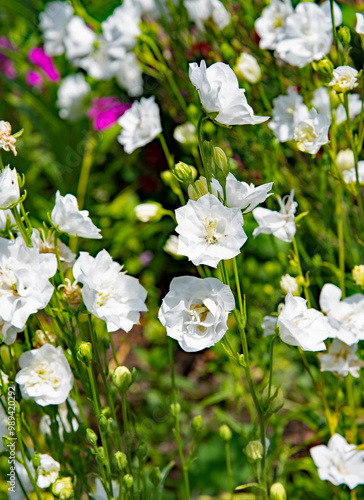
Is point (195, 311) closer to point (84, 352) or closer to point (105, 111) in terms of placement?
point (84, 352)

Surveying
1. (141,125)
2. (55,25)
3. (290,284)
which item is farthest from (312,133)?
(55,25)

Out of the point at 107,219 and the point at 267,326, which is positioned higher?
the point at 267,326

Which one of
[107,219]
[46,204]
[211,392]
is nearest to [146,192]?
[107,219]

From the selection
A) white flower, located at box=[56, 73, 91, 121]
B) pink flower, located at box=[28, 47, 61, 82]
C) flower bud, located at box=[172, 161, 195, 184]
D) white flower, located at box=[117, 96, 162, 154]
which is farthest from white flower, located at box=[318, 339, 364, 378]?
pink flower, located at box=[28, 47, 61, 82]

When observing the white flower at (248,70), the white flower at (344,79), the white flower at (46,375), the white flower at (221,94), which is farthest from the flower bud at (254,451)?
the white flower at (248,70)

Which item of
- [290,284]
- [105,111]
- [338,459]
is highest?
[290,284]

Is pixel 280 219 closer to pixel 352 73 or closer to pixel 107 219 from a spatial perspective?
pixel 352 73
